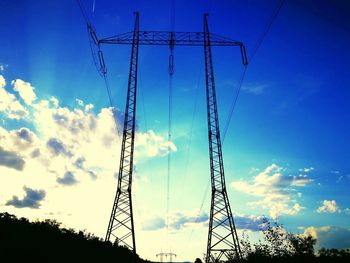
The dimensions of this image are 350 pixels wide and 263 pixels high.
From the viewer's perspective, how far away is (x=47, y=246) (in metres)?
25.5

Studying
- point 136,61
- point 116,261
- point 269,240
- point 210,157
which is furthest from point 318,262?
point 136,61

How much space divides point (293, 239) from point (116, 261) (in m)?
29.0

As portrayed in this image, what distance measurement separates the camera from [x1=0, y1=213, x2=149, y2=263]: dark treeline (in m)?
20.8

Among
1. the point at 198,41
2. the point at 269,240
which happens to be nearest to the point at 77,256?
the point at 269,240

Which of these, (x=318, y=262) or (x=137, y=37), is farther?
(x=137, y=37)

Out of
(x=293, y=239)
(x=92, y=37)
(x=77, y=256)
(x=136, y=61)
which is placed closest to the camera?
(x=77, y=256)

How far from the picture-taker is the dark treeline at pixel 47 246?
818 inches

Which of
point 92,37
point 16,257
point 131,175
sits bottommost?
point 16,257

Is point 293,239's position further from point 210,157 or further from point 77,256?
point 77,256

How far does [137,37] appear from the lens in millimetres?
41688

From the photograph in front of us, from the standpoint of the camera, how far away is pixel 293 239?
155 feet

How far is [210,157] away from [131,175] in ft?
33.2

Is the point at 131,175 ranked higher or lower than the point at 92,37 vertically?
lower

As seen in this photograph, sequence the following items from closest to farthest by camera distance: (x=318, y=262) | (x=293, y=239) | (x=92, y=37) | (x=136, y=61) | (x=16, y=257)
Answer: (x=16, y=257) < (x=318, y=262) < (x=92, y=37) < (x=136, y=61) < (x=293, y=239)
